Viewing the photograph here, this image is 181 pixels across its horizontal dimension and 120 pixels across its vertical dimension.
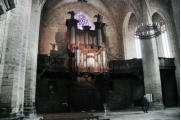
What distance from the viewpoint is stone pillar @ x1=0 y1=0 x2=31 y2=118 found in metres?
6.14

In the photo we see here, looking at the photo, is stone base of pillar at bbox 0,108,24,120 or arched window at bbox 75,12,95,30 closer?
stone base of pillar at bbox 0,108,24,120

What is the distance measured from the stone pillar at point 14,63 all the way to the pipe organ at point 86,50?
6598 millimetres

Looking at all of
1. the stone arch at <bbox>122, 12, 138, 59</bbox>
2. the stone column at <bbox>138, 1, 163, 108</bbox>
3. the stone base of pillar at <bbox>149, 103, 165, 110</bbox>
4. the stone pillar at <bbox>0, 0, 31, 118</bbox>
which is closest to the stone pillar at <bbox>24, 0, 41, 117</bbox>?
the stone pillar at <bbox>0, 0, 31, 118</bbox>

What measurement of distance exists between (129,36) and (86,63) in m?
7.40

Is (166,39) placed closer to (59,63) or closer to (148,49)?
(148,49)

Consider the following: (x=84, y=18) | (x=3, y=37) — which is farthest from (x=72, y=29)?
(x=3, y=37)

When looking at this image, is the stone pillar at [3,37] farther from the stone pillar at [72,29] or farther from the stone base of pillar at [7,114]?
the stone pillar at [72,29]

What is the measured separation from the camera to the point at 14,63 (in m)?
6.67

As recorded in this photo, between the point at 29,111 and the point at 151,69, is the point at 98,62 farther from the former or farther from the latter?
the point at 29,111

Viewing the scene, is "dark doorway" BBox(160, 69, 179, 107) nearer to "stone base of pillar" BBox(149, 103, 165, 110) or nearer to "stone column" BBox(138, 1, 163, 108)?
"stone column" BBox(138, 1, 163, 108)

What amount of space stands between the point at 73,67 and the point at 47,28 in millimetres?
6092

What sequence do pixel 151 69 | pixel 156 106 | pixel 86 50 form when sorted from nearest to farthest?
1. pixel 156 106
2. pixel 151 69
3. pixel 86 50

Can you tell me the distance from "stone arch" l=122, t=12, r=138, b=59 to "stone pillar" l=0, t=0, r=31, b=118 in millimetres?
12644

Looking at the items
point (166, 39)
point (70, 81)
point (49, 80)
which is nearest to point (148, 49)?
point (166, 39)
